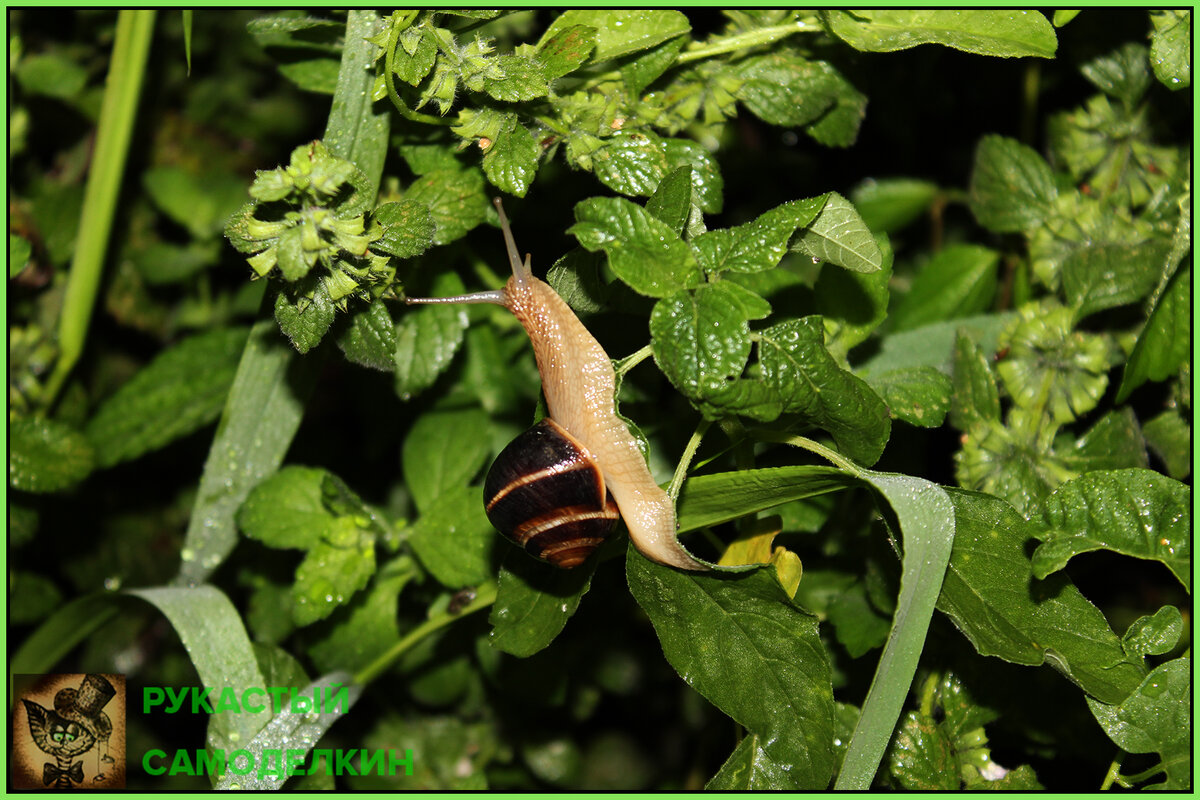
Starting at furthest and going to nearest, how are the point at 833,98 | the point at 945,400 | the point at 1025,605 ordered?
the point at 833,98 < the point at 945,400 < the point at 1025,605

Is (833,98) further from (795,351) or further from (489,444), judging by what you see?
(489,444)

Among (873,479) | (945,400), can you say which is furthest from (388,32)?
(945,400)

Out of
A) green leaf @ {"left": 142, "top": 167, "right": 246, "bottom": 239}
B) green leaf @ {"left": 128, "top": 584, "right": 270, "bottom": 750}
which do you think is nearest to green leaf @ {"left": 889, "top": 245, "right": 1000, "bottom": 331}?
green leaf @ {"left": 128, "top": 584, "right": 270, "bottom": 750}

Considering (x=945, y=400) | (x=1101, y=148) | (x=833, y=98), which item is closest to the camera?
(x=945, y=400)

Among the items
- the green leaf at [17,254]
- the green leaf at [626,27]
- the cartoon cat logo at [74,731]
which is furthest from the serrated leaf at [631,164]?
the cartoon cat logo at [74,731]

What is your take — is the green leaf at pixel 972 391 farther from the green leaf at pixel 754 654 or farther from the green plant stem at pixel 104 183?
the green plant stem at pixel 104 183

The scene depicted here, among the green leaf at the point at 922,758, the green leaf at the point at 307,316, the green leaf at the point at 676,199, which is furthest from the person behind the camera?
the green leaf at the point at 922,758
